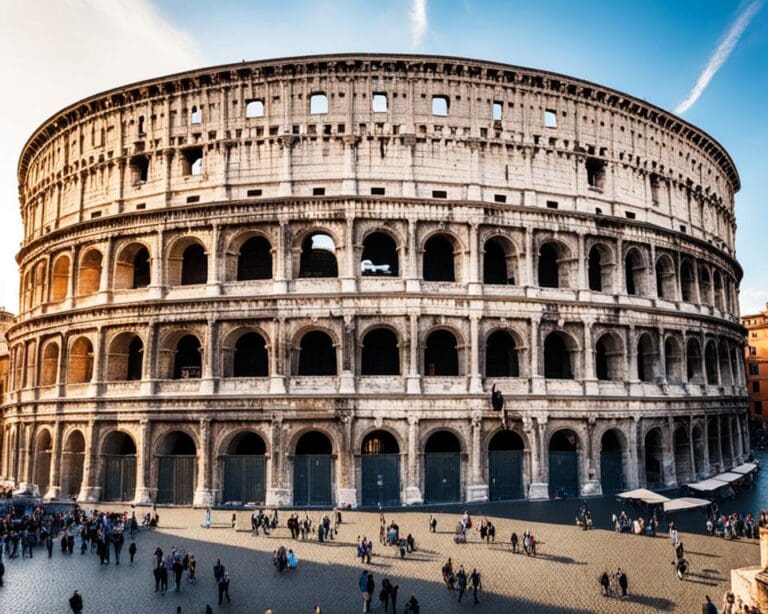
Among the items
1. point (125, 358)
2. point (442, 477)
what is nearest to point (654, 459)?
point (442, 477)

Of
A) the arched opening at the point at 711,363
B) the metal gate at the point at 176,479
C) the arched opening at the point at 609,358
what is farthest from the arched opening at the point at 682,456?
the metal gate at the point at 176,479

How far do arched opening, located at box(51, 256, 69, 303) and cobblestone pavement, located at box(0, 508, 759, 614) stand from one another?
16.0 m

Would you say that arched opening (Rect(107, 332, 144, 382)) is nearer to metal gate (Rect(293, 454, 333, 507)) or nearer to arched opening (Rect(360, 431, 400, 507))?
metal gate (Rect(293, 454, 333, 507))

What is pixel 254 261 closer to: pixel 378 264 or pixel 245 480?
pixel 378 264

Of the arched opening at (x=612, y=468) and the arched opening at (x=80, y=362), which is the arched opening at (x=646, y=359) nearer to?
the arched opening at (x=612, y=468)

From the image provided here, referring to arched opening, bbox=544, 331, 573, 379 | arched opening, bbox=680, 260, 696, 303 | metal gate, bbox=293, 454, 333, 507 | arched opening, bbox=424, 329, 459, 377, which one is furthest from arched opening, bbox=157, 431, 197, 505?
arched opening, bbox=680, 260, 696, 303

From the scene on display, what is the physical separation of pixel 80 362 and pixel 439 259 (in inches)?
741

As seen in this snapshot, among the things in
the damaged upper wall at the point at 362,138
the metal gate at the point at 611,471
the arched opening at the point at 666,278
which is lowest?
the metal gate at the point at 611,471

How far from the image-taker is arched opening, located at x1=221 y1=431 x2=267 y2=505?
25781 mm

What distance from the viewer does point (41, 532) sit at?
21766 millimetres

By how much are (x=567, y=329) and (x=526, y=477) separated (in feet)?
23.2

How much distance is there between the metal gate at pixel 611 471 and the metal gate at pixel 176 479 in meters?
18.8

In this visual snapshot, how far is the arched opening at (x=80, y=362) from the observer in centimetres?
3008

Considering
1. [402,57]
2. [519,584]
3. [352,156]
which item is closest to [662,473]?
[519,584]
